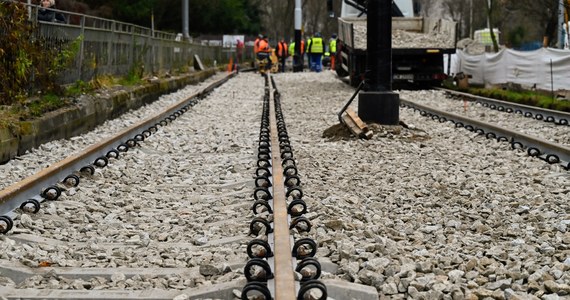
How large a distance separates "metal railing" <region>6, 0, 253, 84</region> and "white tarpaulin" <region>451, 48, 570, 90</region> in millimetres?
9218

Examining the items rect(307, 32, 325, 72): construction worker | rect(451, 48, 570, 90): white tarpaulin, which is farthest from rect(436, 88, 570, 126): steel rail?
rect(307, 32, 325, 72): construction worker

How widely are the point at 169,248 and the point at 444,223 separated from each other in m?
1.77

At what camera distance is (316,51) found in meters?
39.2

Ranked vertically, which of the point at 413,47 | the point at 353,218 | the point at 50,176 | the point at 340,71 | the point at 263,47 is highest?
the point at 263,47

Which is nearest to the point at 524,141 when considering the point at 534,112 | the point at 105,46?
the point at 534,112

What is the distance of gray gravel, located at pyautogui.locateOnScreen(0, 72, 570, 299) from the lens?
3873 mm

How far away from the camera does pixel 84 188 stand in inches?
251

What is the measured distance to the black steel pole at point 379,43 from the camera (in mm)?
11008

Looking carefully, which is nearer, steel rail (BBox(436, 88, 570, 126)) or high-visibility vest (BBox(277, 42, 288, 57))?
steel rail (BBox(436, 88, 570, 126))

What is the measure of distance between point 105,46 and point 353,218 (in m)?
11.8

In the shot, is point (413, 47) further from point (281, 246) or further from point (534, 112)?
point (281, 246)

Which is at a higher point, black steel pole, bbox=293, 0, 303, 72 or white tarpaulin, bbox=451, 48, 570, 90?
black steel pole, bbox=293, 0, 303, 72

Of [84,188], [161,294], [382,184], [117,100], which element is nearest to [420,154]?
[382,184]

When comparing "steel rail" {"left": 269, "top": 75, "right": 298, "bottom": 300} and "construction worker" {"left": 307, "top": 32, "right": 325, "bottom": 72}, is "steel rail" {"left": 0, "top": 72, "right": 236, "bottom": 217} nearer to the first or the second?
"steel rail" {"left": 269, "top": 75, "right": 298, "bottom": 300}
